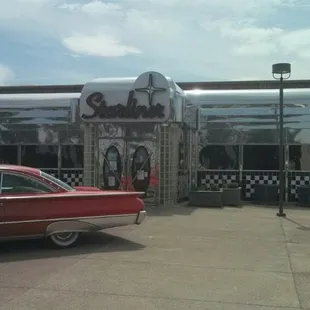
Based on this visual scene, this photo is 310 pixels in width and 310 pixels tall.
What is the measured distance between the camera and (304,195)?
51.5ft

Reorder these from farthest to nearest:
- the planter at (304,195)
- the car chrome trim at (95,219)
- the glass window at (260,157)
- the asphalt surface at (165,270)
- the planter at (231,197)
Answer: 1. the glass window at (260,157)
2. the planter at (304,195)
3. the planter at (231,197)
4. the car chrome trim at (95,219)
5. the asphalt surface at (165,270)

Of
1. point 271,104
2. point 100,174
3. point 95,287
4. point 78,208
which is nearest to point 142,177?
point 100,174

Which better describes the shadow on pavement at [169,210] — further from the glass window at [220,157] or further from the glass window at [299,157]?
the glass window at [299,157]

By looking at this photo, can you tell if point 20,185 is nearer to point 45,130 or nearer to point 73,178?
point 73,178

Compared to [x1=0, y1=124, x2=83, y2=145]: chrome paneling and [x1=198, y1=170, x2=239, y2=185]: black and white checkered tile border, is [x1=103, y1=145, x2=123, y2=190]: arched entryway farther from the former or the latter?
[x1=198, y1=170, x2=239, y2=185]: black and white checkered tile border

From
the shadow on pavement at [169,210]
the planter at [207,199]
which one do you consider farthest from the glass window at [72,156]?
the planter at [207,199]

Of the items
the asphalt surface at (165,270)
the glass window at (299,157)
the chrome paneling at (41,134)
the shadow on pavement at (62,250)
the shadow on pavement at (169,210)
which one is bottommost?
the asphalt surface at (165,270)

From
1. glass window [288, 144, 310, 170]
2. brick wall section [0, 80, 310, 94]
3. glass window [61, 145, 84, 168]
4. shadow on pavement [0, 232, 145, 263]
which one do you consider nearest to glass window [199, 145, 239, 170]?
glass window [288, 144, 310, 170]

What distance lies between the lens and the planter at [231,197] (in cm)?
1531

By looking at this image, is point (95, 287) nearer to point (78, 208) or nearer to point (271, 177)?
point (78, 208)

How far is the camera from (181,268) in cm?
709

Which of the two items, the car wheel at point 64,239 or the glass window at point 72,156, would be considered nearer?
the car wheel at point 64,239

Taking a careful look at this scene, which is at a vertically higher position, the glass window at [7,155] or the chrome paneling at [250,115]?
the chrome paneling at [250,115]

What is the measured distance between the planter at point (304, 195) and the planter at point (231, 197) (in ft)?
6.86
